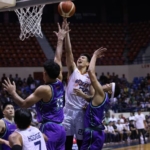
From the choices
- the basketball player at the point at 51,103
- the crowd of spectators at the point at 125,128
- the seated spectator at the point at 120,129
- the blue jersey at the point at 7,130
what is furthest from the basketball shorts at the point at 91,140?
the seated spectator at the point at 120,129

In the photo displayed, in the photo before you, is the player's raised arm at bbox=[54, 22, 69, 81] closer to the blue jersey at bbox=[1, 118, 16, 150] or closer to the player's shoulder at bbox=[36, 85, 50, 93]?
the player's shoulder at bbox=[36, 85, 50, 93]

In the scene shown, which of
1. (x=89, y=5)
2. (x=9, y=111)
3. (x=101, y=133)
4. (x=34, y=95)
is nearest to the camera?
(x=34, y=95)

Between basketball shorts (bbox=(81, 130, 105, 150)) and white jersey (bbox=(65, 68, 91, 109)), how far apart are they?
347 mm

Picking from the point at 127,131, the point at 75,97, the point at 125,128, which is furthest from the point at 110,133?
the point at 75,97

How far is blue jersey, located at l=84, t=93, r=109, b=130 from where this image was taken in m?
4.77

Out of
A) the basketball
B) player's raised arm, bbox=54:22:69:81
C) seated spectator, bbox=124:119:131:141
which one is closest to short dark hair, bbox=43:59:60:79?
player's raised arm, bbox=54:22:69:81

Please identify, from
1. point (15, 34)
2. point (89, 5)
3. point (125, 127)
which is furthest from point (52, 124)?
point (89, 5)

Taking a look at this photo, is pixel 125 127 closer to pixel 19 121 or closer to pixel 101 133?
pixel 101 133

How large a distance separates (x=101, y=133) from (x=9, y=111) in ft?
3.64

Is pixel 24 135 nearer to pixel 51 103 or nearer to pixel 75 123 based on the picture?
pixel 51 103

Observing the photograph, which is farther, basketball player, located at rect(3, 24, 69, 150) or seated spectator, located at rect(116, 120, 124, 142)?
seated spectator, located at rect(116, 120, 124, 142)

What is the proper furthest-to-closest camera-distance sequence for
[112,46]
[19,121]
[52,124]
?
[112,46]
[52,124]
[19,121]

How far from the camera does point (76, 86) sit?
494cm

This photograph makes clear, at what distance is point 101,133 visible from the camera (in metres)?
4.92
